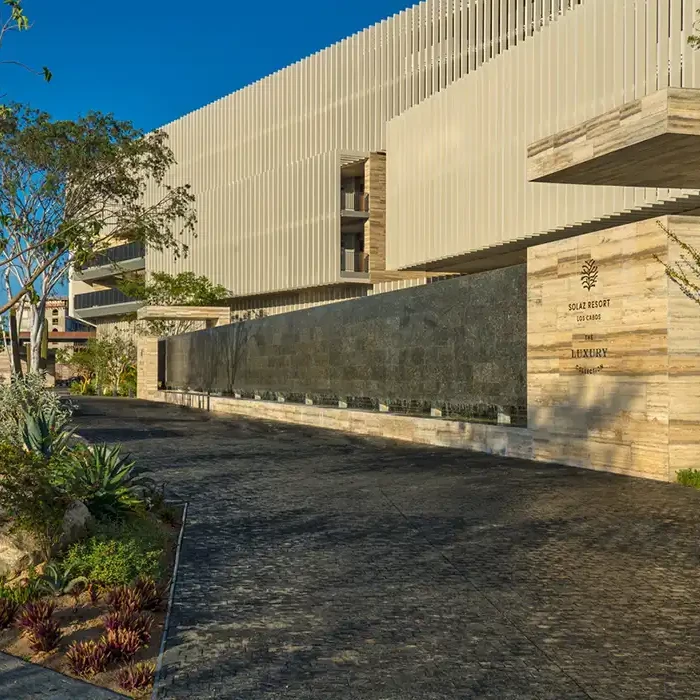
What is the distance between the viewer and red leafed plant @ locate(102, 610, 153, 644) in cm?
557

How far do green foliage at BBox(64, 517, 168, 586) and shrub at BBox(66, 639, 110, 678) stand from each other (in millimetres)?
1535

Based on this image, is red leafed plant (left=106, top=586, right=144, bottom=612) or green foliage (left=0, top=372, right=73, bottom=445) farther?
green foliage (left=0, top=372, right=73, bottom=445)

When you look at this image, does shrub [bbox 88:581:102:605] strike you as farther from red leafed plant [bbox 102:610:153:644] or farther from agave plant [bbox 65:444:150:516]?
agave plant [bbox 65:444:150:516]

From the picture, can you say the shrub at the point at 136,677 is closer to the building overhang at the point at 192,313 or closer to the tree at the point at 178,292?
the building overhang at the point at 192,313

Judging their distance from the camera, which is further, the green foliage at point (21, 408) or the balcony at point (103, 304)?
the balcony at point (103, 304)

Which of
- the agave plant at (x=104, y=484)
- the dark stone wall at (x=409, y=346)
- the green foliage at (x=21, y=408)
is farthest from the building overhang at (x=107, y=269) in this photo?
the agave plant at (x=104, y=484)

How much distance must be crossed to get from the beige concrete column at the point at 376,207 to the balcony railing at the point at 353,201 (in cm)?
106

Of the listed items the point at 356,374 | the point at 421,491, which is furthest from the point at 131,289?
the point at 421,491

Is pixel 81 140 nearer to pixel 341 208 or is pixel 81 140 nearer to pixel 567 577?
pixel 567 577

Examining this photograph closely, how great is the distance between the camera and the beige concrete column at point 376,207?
5047cm

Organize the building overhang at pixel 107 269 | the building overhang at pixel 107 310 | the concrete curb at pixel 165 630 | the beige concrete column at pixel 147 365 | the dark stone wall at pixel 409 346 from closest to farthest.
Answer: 1. the concrete curb at pixel 165 630
2. the dark stone wall at pixel 409 346
3. the beige concrete column at pixel 147 365
4. the building overhang at pixel 107 269
5. the building overhang at pixel 107 310

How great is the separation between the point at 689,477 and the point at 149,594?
8.06 m

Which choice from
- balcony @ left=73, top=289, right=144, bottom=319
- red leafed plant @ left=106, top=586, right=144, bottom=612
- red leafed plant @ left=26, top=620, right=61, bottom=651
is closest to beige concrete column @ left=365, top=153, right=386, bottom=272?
balcony @ left=73, top=289, right=144, bottom=319

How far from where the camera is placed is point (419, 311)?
64.0ft
